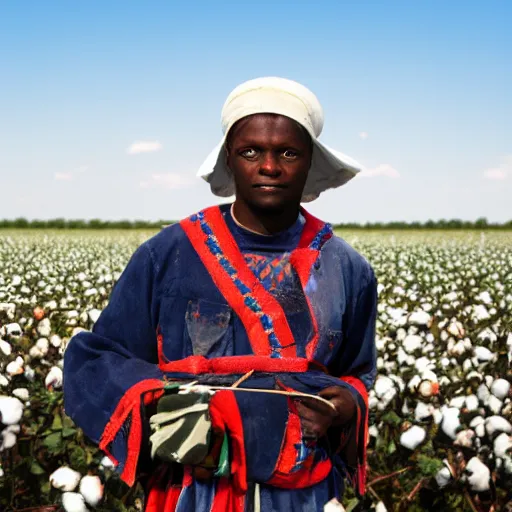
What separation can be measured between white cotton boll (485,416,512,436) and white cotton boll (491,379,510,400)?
0.33 m

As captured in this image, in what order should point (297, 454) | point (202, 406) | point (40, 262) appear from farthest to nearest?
point (40, 262), point (297, 454), point (202, 406)

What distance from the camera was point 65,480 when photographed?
310 centimetres

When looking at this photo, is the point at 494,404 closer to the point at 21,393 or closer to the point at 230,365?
the point at 230,365

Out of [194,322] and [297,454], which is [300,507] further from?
[194,322]

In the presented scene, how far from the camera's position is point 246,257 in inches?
84.9

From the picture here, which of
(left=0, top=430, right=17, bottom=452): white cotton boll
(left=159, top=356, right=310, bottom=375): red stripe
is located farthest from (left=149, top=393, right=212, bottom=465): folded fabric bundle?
(left=0, top=430, right=17, bottom=452): white cotton boll

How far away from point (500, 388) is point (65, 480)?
2111 millimetres

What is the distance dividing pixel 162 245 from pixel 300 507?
0.78 m

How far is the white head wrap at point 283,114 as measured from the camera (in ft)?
6.72

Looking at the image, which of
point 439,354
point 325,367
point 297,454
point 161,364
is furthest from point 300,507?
point 439,354

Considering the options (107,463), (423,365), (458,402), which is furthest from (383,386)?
(107,463)

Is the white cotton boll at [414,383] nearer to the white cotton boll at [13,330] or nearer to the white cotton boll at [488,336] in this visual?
the white cotton boll at [488,336]

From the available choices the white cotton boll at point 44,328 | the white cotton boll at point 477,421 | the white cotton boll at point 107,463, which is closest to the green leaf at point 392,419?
the white cotton boll at point 477,421

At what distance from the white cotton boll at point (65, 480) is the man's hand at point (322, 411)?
1.47 m
